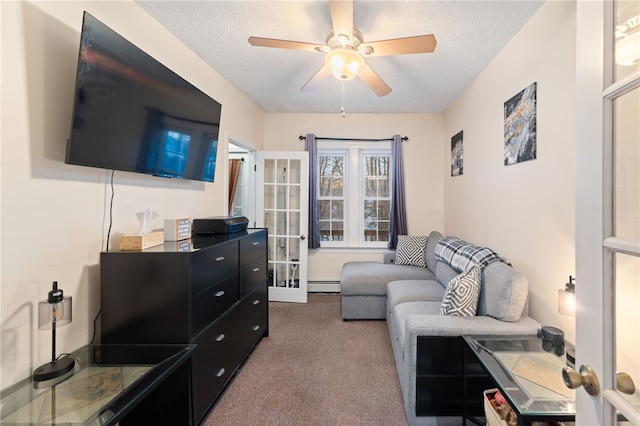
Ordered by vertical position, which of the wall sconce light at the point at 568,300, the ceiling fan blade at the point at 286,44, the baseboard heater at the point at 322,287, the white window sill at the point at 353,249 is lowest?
the baseboard heater at the point at 322,287

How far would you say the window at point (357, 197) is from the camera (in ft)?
13.8

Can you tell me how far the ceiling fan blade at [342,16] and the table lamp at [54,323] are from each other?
1947 millimetres

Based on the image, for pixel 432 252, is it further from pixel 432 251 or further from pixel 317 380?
pixel 317 380

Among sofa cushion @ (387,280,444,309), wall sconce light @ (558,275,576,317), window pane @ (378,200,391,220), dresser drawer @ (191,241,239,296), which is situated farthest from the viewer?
window pane @ (378,200,391,220)

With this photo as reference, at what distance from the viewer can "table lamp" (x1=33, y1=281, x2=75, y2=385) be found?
1.14 m

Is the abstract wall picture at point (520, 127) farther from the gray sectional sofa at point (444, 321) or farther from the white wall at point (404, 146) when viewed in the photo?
the white wall at point (404, 146)

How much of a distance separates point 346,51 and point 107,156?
1.54m

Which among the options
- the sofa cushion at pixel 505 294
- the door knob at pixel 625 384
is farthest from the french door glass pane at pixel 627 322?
the sofa cushion at pixel 505 294

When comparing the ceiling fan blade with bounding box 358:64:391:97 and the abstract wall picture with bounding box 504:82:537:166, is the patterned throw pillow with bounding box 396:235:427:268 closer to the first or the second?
the abstract wall picture with bounding box 504:82:537:166

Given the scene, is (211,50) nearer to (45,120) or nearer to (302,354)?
(45,120)

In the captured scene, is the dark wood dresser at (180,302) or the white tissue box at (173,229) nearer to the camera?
the dark wood dresser at (180,302)

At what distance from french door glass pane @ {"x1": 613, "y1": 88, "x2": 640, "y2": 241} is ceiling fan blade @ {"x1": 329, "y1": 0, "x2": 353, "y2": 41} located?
1.35m

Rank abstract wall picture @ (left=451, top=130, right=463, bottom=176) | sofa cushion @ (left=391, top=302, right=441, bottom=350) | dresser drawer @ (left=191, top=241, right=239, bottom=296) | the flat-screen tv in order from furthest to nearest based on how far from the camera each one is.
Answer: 1. abstract wall picture @ (left=451, top=130, right=463, bottom=176)
2. sofa cushion @ (left=391, top=302, right=441, bottom=350)
3. dresser drawer @ (left=191, top=241, right=239, bottom=296)
4. the flat-screen tv

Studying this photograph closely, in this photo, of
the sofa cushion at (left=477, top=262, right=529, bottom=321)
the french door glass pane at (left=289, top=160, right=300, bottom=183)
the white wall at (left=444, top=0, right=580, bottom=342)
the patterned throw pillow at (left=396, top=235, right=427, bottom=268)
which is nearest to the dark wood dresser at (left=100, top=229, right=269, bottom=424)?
the sofa cushion at (left=477, top=262, right=529, bottom=321)
